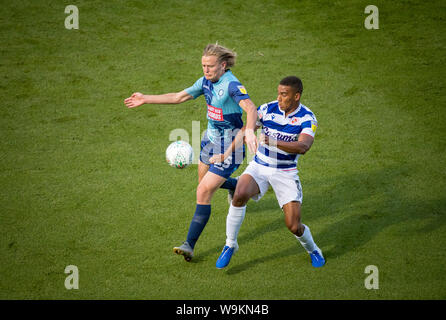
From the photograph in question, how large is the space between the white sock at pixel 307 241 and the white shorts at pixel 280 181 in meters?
0.36

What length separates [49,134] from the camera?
7.82 metres

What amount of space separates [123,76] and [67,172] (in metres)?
3.03

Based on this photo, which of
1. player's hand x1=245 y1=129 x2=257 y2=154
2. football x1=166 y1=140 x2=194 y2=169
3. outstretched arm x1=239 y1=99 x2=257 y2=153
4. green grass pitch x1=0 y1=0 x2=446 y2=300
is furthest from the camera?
football x1=166 y1=140 x2=194 y2=169

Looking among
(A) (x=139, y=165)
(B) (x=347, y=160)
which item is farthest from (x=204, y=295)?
(B) (x=347, y=160)

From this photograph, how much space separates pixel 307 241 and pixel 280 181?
720 millimetres

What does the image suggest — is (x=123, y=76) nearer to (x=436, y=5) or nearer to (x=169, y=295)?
(x=169, y=295)

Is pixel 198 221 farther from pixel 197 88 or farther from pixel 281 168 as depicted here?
pixel 197 88

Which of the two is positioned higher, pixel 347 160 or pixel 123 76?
pixel 123 76

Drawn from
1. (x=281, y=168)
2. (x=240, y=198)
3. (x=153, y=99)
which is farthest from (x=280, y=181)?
(x=153, y=99)

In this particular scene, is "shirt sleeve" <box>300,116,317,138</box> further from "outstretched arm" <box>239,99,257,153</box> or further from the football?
the football

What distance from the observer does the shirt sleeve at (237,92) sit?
16.7 feet

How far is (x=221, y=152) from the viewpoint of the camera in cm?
555

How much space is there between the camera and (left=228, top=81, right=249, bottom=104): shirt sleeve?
509 centimetres

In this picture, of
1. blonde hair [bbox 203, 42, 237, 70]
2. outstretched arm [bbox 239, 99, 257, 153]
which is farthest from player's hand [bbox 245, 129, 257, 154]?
blonde hair [bbox 203, 42, 237, 70]
